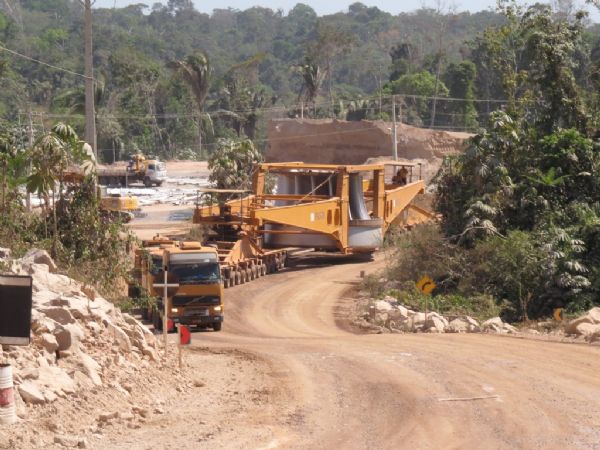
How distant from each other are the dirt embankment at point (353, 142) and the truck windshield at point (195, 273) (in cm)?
3724

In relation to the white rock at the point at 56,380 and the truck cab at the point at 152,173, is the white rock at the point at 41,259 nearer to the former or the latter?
the white rock at the point at 56,380

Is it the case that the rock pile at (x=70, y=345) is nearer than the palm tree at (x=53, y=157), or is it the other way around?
the rock pile at (x=70, y=345)

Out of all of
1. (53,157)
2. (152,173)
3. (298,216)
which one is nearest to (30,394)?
(53,157)

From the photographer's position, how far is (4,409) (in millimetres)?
14180

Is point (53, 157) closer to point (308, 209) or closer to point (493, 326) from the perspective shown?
point (493, 326)

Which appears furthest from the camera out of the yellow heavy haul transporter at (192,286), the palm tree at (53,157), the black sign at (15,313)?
the yellow heavy haul transporter at (192,286)

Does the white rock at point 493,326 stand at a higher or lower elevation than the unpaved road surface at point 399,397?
lower

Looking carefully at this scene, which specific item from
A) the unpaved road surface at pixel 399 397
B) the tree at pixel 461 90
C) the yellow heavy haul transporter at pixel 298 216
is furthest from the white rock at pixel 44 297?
the tree at pixel 461 90

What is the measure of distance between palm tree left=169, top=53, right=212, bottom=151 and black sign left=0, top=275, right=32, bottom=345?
9574 cm

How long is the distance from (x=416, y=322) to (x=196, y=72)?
8658cm

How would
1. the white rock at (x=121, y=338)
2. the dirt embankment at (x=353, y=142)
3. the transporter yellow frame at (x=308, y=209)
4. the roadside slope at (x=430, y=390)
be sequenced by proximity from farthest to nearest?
the dirt embankment at (x=353, y=142), the transporter yellow frame at (x=308, y=209), the white rock at (x=121, y=338), the roadside slope at (x=430, y=390)

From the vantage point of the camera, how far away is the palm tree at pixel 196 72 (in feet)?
365

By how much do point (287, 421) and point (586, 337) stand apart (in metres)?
12.0

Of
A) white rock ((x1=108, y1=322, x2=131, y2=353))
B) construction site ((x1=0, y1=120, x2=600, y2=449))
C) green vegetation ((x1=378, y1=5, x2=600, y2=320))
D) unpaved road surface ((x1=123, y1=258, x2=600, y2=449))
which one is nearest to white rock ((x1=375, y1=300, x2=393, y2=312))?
construction site ((x1=0, y1=120, x2=600, y2=449))
